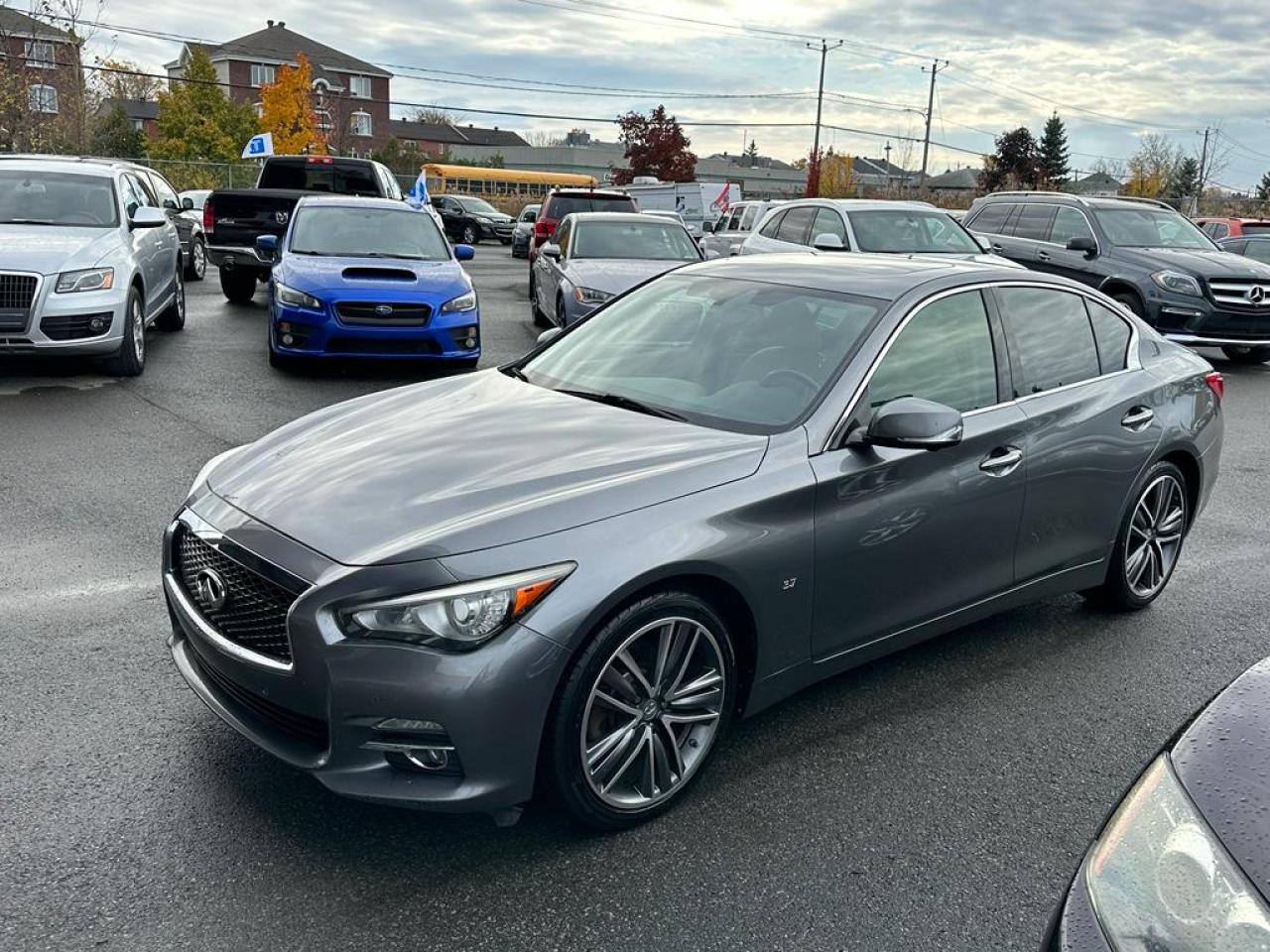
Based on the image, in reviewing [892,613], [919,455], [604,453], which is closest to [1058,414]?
[919,455]

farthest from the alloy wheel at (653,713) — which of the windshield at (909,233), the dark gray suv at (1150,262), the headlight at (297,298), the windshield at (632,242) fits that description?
the dark gray suv at (1150,262)

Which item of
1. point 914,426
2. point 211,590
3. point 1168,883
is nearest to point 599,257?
point 914,426

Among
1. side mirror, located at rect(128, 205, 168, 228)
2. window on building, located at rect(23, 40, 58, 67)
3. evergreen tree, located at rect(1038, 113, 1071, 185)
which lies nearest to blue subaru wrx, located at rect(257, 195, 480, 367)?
side mirror, located at rect(128, 205, 168, 228)

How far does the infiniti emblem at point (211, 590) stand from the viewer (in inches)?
120

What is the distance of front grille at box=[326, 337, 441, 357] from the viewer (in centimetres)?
959

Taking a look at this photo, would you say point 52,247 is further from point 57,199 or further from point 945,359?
point 945,359

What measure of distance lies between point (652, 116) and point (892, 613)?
6715 cm

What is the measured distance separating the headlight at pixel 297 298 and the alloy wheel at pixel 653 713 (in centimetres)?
729

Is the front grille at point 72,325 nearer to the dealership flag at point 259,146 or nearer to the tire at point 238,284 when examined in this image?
the tire at point 238,284

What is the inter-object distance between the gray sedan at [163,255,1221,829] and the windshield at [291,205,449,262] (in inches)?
254

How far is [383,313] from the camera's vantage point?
31.5 feet

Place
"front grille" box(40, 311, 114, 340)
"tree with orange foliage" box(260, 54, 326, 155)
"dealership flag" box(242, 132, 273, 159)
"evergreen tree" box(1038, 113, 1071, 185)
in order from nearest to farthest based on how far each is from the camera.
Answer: "front grille" box(40, 311, 114, 340), "dealership flag" box(242, 132, 273, 159), "tree with orange foliage" box(260, 54, 326, 155), "evergreen tree" box(1038, 113, 1071, 185)

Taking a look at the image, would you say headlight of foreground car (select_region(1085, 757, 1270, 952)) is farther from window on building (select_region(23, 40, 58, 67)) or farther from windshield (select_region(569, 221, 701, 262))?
window on building (select_region(23, 40, 58, 67))

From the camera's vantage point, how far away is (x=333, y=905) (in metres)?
2.73
